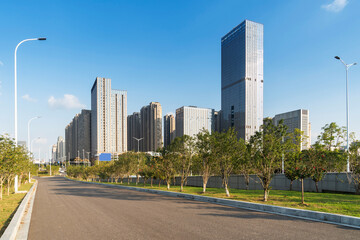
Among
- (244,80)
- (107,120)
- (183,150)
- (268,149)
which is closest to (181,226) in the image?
(268,149)

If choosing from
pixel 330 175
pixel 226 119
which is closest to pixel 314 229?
pixel 330 175

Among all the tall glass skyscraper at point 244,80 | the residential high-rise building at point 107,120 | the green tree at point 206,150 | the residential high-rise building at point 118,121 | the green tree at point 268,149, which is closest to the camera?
the green tree at point 268,149

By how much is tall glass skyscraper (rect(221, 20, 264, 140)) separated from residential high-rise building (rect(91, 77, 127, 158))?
244ft

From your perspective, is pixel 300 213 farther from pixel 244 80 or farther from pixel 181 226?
pixel 244 80

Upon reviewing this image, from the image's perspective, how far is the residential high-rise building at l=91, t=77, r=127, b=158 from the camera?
6309 inches

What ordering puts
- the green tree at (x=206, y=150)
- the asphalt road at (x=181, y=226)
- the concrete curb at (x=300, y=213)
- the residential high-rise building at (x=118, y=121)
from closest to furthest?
the asphalt road at (x=181, y=226)
the concrete curb at (x=300, y=213)
the green tree at (x=206, y=150)
the residential high-rise building at (x=118, y=121)

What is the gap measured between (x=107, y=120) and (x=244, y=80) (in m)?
94.8

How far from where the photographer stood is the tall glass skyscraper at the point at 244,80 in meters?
171

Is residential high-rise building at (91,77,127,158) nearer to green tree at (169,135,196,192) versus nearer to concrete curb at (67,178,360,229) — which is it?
green tree at (169,135,196,192)

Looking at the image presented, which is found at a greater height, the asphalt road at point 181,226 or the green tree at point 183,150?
the green tree at point 183,150

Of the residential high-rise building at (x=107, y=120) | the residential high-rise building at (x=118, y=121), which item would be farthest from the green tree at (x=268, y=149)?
the residential high-rise building at (x=118, y=121)

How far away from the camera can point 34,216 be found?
1178cm

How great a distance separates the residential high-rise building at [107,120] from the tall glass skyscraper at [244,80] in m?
74.5

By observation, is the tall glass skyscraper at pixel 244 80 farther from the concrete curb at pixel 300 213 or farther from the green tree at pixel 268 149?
the concrete curb at pixel 300 213
